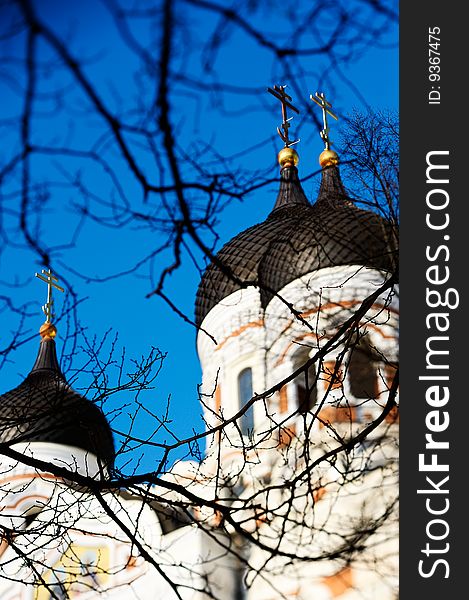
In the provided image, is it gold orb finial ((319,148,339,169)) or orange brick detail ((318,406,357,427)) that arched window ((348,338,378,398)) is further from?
gold orb finial ((319,148,339,169))

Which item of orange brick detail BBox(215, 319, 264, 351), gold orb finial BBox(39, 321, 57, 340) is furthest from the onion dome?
gold orb finial BBox(39, 321, 57, 340)

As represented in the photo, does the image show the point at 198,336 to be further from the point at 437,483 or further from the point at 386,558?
the point at 437,483

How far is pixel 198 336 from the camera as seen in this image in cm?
1346

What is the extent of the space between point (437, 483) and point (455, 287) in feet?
2.66

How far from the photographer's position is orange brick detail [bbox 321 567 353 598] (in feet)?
29.0

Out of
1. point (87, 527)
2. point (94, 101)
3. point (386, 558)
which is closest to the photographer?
point (94, 101)

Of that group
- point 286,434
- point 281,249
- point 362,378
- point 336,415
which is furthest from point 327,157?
point 286,434

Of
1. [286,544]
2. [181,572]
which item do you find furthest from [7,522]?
[286,544]

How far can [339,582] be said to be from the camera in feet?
29.1

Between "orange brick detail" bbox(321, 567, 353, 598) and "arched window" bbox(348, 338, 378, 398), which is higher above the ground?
"arched window" bbox(348, 338, 378, 398)

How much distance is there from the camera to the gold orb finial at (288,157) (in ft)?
47.5

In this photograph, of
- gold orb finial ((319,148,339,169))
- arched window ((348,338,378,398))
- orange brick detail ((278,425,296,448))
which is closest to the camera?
orange brick detail ((278,425,296,448))

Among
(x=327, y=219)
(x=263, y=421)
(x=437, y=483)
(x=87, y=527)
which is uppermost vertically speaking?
(x=327, y=219)

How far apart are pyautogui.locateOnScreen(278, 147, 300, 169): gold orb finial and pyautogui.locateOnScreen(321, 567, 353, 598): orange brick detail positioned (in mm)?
7045
